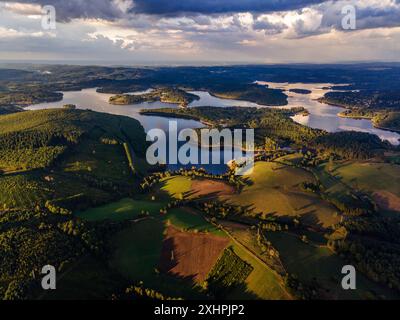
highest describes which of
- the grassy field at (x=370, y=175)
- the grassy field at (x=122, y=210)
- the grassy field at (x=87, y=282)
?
the grassy field at (x=370, y=175)

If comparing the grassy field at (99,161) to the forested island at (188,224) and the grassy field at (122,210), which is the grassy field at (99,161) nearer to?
the forested island at (188,224)

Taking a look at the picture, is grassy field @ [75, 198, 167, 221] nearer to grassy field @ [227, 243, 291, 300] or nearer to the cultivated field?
the cultivated field

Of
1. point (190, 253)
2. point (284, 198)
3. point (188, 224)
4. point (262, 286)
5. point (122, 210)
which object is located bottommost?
point (262, 286)

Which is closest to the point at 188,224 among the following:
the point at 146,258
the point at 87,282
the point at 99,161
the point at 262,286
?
the point at 146,258

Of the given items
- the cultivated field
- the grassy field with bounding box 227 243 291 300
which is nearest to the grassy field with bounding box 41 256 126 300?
the cultivated field

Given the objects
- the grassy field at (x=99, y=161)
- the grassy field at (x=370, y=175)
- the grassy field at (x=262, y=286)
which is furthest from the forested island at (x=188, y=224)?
the grassy field at (x=99, y=161)

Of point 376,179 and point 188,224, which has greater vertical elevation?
point 376,179

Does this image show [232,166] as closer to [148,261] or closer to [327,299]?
[148,261]

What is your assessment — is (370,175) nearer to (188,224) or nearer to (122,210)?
(188,224)
